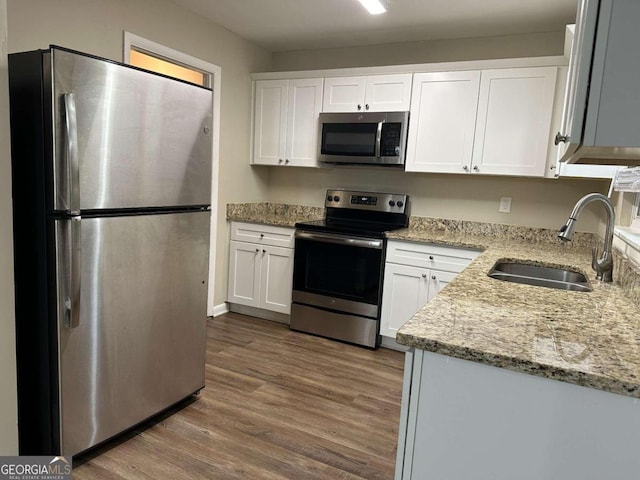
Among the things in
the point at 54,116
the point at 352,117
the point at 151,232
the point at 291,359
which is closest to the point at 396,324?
the point at 291,359

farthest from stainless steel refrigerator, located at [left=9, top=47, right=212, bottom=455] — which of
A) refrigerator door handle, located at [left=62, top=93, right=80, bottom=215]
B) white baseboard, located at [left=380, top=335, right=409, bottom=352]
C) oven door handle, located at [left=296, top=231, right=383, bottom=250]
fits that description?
white baseboard, located at [left=380, top=335, right=409, bottom=352]

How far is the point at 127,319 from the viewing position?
1.93 meters

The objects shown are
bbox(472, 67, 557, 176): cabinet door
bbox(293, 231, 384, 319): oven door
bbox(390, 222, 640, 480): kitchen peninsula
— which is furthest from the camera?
bbox(293, 231, 384, 319): oven door

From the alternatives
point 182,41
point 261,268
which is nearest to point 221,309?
point 261,268

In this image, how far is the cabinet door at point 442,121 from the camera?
10.4ft

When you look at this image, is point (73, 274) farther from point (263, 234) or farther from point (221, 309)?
point (221, 309)

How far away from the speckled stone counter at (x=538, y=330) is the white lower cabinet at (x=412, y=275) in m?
1.11

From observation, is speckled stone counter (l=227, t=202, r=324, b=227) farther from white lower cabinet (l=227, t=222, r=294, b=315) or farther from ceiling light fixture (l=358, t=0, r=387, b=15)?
ceiling light fixture (l=358, t=0, r=387, b=15)

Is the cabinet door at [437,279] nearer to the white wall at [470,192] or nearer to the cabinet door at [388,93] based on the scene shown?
the white wall at [470,192]

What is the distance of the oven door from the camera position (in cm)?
330

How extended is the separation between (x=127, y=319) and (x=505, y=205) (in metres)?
2.81

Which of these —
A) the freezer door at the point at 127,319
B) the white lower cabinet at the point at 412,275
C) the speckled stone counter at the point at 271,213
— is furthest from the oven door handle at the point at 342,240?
the freezer door at the point at 127,319

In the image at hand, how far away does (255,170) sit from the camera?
4.18 metres

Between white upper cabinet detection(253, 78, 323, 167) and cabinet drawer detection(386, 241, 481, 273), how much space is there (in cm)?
111
